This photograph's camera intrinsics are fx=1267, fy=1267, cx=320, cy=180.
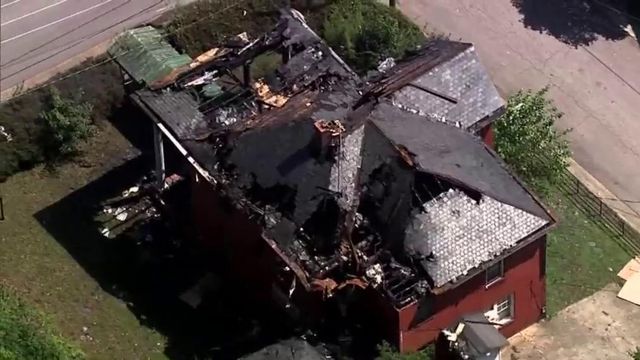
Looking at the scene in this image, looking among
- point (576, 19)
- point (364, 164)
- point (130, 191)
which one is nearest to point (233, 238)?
point (364, 164)

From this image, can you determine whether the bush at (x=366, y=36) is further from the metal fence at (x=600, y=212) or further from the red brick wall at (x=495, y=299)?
the red brick wall at (x=495, y=299)

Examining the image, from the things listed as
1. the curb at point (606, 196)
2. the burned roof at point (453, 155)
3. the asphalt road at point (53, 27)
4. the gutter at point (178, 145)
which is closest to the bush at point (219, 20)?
the asphalt road at point (53, 27)

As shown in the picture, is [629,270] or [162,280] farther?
[629,270]

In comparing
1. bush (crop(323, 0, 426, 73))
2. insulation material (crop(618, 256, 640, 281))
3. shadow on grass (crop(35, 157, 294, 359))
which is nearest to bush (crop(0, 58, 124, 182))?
shadow on grass (crop(35, 157, 294, 359))

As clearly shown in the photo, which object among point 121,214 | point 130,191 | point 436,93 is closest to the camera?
point 436,93

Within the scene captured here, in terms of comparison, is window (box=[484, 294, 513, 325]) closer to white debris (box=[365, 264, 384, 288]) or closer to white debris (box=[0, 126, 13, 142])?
white debris (box=[365, 264, 384, 288])

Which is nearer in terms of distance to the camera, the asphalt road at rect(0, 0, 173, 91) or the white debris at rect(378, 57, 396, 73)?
the white debris at rect(378, 57, 396, 73)

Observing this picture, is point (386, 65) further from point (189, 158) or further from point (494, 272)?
point (494, 272)
